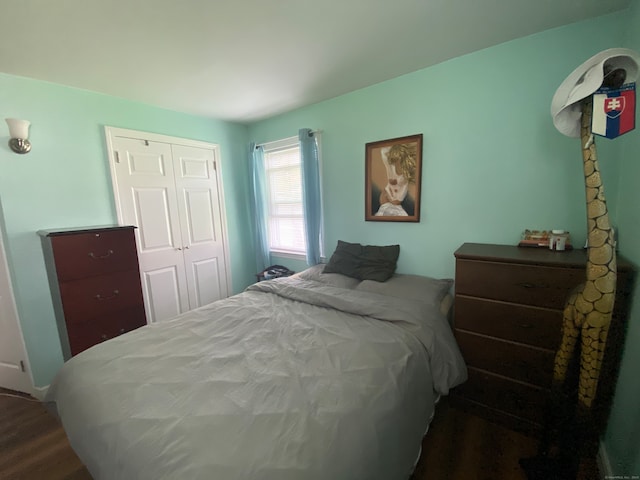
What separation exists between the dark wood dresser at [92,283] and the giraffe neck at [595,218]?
2921 mm

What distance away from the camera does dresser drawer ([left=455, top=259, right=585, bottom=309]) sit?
53.7 inches

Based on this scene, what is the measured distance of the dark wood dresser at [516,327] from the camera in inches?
52.3

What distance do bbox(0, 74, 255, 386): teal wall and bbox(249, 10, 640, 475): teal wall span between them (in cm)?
226

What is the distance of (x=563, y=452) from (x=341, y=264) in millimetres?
1720

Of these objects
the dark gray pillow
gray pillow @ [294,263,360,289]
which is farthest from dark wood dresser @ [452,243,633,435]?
gray pillow @ [294,263,360,289]

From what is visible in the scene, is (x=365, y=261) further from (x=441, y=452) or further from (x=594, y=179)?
(x=594, y=179)

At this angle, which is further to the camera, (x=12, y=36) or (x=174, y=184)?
(x=174, y=184)

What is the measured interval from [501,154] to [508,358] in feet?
4.53

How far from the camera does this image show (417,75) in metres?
2.13

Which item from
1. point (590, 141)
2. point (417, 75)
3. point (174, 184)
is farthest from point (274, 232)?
point (590, 141)

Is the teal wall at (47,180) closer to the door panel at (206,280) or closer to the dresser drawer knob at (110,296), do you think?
the dresser drawer knob at (110,296)

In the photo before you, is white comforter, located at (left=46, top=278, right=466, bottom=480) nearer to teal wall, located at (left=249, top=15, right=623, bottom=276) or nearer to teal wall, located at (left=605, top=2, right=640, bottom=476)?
teal wall, located at (left=605, top=2, right=640, bottom=476)

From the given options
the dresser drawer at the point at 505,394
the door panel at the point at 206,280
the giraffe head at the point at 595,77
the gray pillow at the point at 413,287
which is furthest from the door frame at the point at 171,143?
the giraffe head at the point at 595,77

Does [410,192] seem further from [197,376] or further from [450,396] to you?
[197,376]
